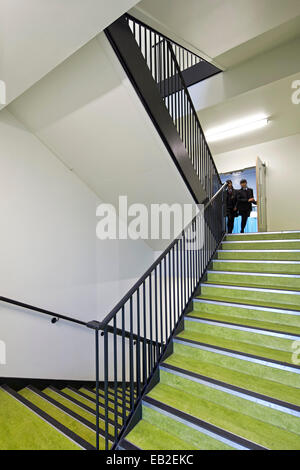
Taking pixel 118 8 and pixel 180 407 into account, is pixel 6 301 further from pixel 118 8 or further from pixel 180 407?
pixel 118 8

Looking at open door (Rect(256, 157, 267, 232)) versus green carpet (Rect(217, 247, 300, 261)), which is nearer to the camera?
green carpet (Rect(217, 247, 300, 261))

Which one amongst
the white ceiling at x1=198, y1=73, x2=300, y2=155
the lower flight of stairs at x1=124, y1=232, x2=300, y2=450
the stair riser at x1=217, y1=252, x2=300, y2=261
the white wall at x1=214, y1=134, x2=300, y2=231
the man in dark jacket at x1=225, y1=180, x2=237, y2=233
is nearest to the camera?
the lower flight of stairs at x1=124, y1=232, x2=300, y2=450

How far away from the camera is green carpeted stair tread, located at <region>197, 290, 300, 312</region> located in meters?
2.54

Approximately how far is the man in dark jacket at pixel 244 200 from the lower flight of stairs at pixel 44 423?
4304 millimetres

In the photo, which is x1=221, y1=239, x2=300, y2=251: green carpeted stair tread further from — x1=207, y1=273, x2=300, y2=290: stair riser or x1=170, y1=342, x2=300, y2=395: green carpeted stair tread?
x1=170, y1=342, x2=300, y2=395: green carpeted stair tread

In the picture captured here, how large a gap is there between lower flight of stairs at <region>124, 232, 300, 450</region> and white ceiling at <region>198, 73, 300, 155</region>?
2.76 metres

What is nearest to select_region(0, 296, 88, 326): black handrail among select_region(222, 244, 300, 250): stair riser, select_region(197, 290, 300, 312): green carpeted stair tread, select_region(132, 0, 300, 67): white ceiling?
select_region(197, 290, 300, 312): green carpeted stair tread

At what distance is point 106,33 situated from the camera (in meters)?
2.03

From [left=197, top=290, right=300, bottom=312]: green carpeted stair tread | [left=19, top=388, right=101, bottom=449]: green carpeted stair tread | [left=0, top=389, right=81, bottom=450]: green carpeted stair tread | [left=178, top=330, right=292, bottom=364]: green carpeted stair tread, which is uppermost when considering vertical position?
[left=197, top=290, right=300, bottom=312]: green carpeted stair tread

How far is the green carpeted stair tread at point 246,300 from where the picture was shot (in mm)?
2544

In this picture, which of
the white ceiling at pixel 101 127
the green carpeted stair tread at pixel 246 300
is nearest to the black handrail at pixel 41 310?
the green carpeted stair tread at pixel 246 300

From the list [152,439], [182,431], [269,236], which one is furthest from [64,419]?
[269,236]

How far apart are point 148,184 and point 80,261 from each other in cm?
153
